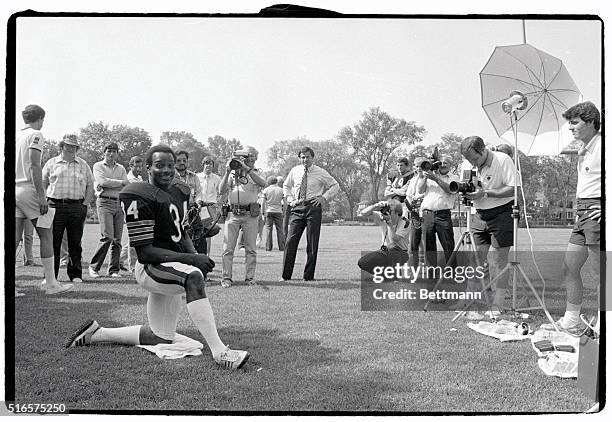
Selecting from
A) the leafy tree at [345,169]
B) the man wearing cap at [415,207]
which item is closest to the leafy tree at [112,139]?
the leafy tree at [345,169]

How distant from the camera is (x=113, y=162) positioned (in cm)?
321

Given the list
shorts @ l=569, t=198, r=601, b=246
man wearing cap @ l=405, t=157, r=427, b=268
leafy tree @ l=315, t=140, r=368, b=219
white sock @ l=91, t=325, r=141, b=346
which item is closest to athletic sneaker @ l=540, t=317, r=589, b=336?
shorts @ l=569, t=198, r=601, b=246

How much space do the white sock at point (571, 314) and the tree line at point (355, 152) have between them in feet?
1.65

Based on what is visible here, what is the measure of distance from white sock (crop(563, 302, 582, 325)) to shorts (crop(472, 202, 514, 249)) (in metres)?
0.50

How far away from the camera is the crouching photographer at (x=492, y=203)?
358 centimetres

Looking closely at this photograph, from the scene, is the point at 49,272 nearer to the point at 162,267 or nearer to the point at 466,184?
the point at 162,267

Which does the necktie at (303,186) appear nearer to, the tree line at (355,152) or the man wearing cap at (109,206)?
the tree line at (355,152)

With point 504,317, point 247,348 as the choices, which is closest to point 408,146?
point 504,317

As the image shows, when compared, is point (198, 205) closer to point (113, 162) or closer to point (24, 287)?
point (113, 162)

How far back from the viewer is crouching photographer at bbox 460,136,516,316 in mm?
3580

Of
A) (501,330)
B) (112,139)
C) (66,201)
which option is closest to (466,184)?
(501,330)

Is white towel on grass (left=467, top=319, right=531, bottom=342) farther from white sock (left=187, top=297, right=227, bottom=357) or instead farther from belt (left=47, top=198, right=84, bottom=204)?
belt (left=47, top=198, right=84, bottom=204)

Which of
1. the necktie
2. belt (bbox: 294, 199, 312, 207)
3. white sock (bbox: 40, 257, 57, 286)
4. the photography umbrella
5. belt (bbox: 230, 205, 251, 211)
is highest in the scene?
the photography umbrella

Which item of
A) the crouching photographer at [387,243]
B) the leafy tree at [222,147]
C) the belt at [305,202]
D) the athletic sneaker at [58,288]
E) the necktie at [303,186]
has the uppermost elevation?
the leafy tree at [222,147]
